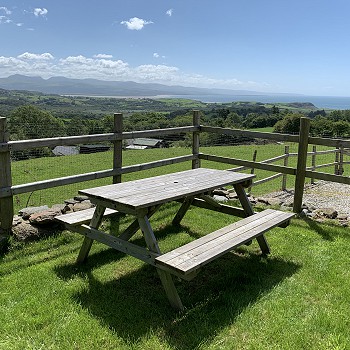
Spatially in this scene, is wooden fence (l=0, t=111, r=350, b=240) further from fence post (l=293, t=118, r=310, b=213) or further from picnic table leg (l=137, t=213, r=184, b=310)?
picnic table leg (l=137, t=213, r=184, b=310)

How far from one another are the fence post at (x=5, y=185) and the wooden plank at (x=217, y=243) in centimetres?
270

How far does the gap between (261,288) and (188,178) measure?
1.83 metres

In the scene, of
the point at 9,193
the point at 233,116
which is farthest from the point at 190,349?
the point at 233,116

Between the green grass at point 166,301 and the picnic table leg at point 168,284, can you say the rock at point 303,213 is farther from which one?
the picnic table leg at point 168,284

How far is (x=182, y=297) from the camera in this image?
4051 millimetres

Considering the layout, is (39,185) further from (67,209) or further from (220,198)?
(220,198)

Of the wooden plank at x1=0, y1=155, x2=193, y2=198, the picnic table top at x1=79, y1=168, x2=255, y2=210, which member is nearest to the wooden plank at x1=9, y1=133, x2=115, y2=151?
the wooden plank at x1=0, y1=155, x2=193, y2=198

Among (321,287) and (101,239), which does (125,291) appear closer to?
(101,239)

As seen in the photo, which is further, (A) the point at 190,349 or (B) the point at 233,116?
(B) the point at 233,116

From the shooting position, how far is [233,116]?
55.6 meters

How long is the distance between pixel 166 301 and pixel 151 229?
763 mm

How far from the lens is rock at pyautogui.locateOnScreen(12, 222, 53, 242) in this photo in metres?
5.40

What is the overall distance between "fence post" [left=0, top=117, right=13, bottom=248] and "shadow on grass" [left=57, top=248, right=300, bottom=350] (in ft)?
4.02

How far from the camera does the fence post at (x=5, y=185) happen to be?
199 inches
